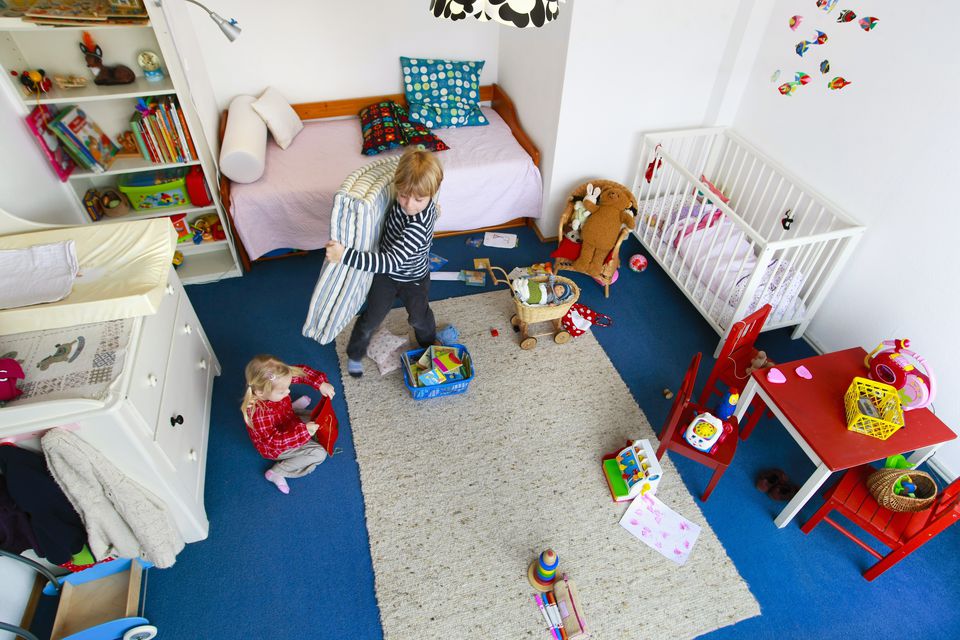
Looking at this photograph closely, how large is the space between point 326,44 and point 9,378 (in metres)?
2.95

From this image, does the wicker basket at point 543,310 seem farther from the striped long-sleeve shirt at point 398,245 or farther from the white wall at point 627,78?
the white wall at point 627,78

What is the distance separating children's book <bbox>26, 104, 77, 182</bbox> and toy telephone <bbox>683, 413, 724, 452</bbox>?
321 cm

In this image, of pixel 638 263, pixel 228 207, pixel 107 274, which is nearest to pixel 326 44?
pixel 228 207

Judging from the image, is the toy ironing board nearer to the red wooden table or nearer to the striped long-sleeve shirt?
the striped long-sleeve shirt

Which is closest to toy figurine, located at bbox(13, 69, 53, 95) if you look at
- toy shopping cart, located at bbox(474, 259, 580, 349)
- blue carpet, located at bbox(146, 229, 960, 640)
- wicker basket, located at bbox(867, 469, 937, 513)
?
blue carpet, located at bbox(146, 229, 960, 640)

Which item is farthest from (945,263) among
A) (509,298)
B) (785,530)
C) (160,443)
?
(160,443)

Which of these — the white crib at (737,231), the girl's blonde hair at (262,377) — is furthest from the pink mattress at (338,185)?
the girl's blonde hair at (262,377)

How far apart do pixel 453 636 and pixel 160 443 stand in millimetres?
1230

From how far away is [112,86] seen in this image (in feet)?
9.09

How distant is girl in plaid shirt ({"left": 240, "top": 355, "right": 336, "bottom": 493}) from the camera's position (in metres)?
2.11

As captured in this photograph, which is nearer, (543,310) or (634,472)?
(634,472)

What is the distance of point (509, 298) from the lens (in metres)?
3.31

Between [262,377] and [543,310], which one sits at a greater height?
[262,377]

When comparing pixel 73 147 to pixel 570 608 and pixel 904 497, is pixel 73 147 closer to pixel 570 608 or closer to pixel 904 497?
pixel 570 608
